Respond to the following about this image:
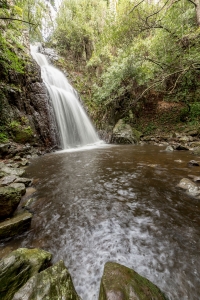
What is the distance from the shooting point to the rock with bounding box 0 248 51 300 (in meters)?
1.27

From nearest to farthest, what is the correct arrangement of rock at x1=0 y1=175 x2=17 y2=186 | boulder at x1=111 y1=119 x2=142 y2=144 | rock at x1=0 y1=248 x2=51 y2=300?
rock at x1=0 y1=248 x2=51 y2=300, rock at x1=0 y1=175 x2=17 y2=186, boulder at x1=111 y1=119 x2=142 y2=144

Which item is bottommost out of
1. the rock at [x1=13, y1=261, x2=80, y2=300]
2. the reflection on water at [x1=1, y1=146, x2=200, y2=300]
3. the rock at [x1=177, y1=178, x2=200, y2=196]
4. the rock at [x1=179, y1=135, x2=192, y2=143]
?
the rock at [x1=179, y1=135, x2=192, y2=143]

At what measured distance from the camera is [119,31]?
9.00 m

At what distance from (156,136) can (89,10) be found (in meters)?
17.2

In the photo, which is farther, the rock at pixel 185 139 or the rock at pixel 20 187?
the rock at pixel 185 139

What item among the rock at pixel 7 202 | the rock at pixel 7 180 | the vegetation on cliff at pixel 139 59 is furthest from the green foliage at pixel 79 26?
the rock at pixel 7 202

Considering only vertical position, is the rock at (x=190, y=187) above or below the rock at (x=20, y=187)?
below

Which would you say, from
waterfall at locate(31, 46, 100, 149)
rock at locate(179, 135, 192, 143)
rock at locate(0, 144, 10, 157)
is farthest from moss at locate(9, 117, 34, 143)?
rock at locate(179, 135, 192, 143)

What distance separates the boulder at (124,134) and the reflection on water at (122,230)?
6619 mm

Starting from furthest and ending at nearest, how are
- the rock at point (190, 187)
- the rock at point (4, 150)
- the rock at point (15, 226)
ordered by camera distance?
the rock at point (4, 150) → the rock at point (190, 187) → the rock at point (15, 226)

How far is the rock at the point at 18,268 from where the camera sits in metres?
1.27

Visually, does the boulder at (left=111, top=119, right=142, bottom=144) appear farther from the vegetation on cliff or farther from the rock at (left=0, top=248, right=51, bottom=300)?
the rock at (left=0, top=248, right=51, bottom=300)

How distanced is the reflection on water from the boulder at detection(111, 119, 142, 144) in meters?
6.62

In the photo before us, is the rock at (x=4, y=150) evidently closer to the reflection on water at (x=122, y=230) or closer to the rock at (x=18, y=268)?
the reflection on water at (x=122, y=230)
